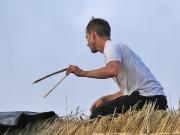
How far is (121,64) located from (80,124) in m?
0.69

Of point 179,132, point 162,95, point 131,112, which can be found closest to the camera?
point 179,132

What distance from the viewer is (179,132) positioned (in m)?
5.90

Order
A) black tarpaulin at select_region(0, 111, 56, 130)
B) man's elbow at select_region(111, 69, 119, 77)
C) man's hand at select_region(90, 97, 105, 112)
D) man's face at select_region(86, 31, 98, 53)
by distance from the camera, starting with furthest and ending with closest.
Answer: man's hand at select_region(90, 97, 105, 112) < man's face at select_region(86, 31, 98, 53) < black tarpaulin at select_region(0, 111, 56, 130) < man's elbow at select_region(111, 69, 119, 77)

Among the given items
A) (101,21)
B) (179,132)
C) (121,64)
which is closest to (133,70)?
(121,64)

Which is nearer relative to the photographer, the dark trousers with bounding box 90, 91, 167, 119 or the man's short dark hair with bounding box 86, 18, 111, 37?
the dark trousers with bounding box 90, 91, 167, 119

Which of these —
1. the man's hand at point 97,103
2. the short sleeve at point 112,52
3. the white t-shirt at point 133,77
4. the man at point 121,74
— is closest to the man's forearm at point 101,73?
the man at point 121,74

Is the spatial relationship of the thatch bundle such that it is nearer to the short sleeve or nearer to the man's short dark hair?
the short sleeve

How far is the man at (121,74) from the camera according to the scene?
259 inches

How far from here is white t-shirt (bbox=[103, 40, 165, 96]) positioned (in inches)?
266

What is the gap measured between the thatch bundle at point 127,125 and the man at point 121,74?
19 centimetres

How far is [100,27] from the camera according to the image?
22.5ft

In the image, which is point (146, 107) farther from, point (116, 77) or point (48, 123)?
point (48, 123)

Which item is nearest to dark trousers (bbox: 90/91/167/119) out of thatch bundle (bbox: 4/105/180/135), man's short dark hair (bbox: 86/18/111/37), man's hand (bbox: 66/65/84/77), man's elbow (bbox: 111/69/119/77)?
thatch bundle (bbox: 4/105/180/135)

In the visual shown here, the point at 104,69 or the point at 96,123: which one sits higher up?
the point at 104,69
